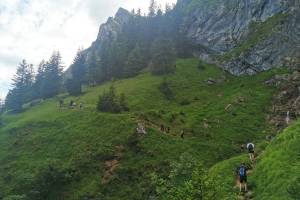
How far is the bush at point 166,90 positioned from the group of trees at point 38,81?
5293 centimetres

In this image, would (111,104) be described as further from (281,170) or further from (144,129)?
(281,170)

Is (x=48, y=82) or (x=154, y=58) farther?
(x=48, y=82)

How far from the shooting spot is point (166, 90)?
123812mm

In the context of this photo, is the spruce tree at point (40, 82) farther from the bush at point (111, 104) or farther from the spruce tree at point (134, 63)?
the bush at point (111, 104)

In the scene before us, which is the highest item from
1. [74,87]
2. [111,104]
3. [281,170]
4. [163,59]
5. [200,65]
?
[163,59]

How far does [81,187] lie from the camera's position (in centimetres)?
7419

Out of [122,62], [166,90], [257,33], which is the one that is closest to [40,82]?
[122,62]

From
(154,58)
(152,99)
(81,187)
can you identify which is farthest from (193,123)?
(154,58)

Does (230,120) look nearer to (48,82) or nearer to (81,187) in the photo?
(81,187)

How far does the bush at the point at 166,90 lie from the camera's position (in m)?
121

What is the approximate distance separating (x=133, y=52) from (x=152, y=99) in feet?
141

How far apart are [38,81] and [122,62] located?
116 ft

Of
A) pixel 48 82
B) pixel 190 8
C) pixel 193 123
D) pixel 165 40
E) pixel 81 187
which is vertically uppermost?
pixel 190 8

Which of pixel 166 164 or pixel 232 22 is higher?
pixel 232 22
